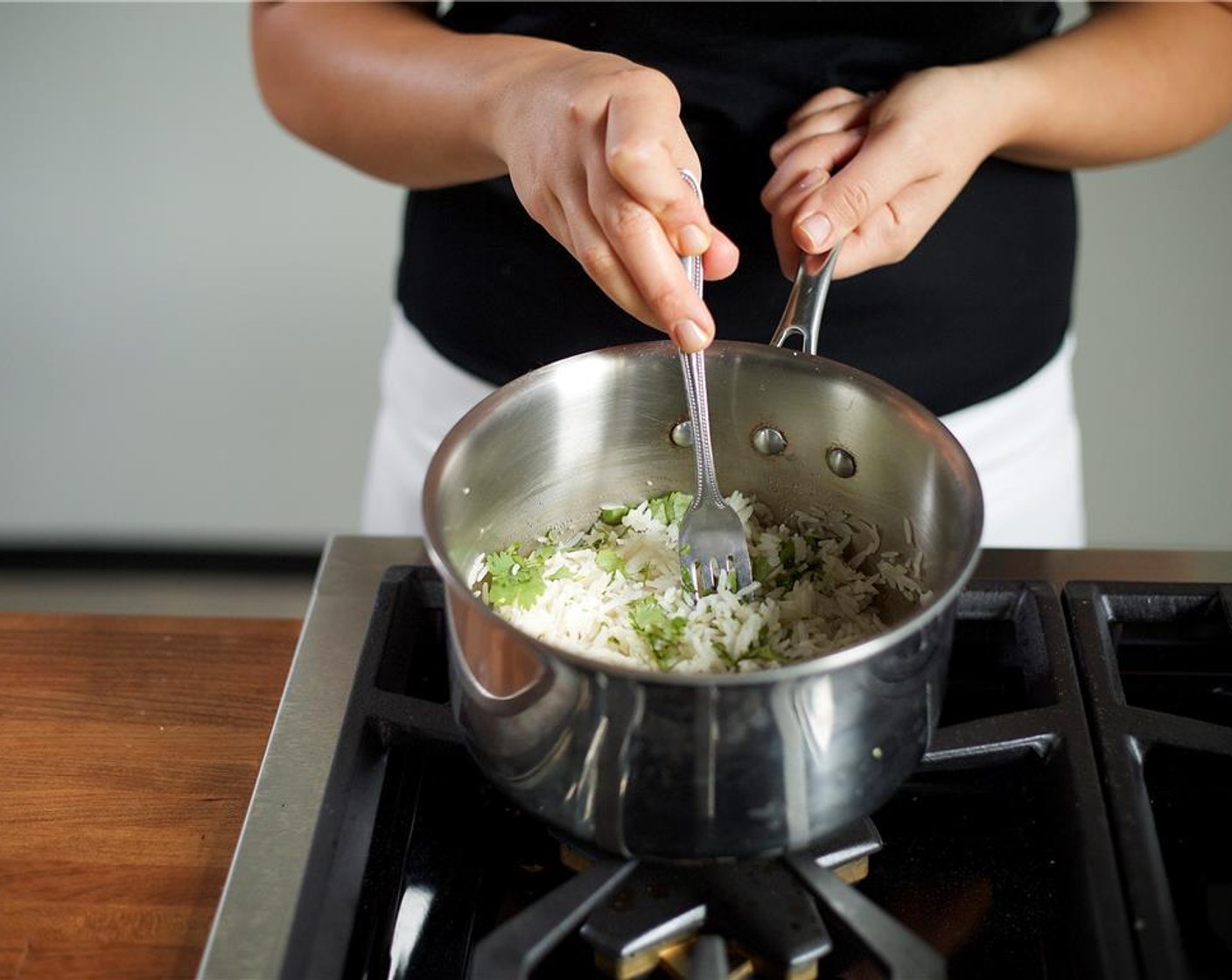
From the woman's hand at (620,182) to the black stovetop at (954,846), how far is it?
22 cm

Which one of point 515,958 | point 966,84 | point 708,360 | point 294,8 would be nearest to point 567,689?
point 515,958

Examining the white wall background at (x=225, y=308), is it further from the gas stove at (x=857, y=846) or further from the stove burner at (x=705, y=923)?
the stove burner at (x=705, y=923)

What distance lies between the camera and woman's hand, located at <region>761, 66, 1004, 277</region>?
0.78 m

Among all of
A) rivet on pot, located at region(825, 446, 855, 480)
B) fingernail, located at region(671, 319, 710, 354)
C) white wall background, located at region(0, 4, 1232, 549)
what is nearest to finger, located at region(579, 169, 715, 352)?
fingernail, located at region(671, 319, 710, 354)

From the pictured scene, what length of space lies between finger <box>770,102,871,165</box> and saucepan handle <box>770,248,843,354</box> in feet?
0.43

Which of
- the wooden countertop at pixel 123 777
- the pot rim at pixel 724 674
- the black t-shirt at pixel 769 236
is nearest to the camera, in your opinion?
the pot rim at pixel 724 674

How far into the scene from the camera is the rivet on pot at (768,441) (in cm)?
73

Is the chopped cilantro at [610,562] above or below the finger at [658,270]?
below

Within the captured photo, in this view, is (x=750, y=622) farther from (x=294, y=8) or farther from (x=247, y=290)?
(x=247, y=290)

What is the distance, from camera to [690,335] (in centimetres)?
64

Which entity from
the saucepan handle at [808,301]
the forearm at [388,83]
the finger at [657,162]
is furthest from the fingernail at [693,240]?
the forearm at [388,83]

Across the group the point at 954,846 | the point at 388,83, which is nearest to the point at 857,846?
the point at 954,846

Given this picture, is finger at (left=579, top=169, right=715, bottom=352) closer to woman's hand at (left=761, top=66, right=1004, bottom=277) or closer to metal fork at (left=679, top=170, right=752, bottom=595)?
metal fork at (left=679, top=170, right=752, bottom=595)

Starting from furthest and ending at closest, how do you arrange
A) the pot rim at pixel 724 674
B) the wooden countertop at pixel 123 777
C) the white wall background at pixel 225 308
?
the white wall background at pixel 225 308, the wooden countertop at pixel 123 777, the pot rim at pixel 724 674
